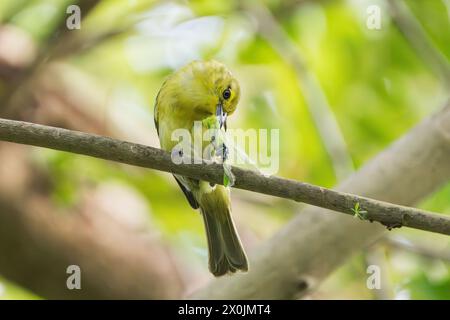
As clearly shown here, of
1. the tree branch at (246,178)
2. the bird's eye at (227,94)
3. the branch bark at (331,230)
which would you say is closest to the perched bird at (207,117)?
the bird's eye at (227,94)

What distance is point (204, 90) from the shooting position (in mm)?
3590

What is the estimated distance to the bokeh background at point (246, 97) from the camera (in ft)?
11.6

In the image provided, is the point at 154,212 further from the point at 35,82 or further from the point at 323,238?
the point at 323,238

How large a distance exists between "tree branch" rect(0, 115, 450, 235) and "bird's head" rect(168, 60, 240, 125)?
1.21 metres

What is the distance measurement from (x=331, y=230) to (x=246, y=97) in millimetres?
1590

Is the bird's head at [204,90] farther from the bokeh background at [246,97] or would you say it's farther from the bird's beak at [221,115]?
the bokeh background at [246,97]

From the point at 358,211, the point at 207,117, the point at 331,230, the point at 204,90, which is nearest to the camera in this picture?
the point at 358,211

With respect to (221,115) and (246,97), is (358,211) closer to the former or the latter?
(221,115)

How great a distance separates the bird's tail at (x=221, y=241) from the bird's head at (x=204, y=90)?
17.2 inches

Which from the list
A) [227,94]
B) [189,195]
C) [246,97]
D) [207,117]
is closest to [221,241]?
[189,195]

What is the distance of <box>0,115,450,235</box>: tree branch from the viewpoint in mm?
2184

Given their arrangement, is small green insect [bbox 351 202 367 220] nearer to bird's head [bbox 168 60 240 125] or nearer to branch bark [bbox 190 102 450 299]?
branch bark [bbox 190 102 450 299]

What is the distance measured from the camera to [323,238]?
3.05 meters

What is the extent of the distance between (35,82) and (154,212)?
3.31ft
